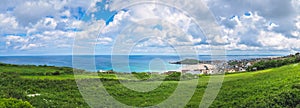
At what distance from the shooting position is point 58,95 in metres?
13.5

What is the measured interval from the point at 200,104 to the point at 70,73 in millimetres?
13285

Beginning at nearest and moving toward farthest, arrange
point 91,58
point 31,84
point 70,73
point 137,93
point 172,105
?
point 91,58, point 172,105, point 137,93, point 31,84, point 70,73

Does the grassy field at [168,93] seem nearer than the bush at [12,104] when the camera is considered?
No

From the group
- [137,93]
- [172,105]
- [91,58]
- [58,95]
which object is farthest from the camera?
[137,93]

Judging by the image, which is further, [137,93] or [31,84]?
[31,84]

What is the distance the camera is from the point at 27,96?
1207 cm

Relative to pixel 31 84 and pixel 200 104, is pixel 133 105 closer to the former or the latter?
pixel 200 104

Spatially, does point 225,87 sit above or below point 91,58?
below

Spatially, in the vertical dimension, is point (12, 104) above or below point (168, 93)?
above

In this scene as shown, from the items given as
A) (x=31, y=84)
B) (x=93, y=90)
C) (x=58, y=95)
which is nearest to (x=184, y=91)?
(x=93, y=90)

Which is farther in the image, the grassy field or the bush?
the grassy field

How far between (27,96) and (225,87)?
894cm

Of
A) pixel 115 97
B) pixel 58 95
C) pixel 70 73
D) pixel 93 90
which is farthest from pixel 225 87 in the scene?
pixel 70 73

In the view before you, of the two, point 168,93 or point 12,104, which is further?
point 168,93
